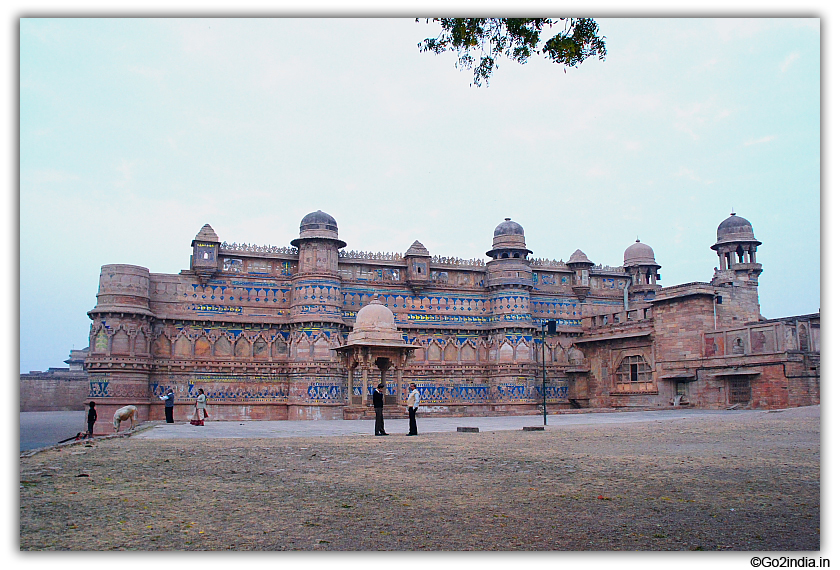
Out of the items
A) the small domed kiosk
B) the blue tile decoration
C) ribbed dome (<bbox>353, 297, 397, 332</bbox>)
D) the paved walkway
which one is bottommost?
the paved walkway

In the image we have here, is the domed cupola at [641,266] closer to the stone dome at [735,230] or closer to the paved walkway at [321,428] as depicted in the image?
the stone dome at [735,230]

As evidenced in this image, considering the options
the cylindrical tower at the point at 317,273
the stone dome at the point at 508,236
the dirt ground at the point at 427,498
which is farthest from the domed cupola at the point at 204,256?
the dirt ground at the point at 427,498

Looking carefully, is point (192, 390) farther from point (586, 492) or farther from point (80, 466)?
point (586, 492)

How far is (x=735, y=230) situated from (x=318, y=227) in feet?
76.3

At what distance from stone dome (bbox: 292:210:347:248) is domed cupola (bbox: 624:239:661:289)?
63.1 feet

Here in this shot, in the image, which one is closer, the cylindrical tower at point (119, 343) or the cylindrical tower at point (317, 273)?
the cylindrical tower at point (119, 343)

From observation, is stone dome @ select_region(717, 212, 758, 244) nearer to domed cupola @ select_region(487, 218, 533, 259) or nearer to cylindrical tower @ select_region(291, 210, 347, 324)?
domed cupola @ select_region(487, 218, 533, 259)

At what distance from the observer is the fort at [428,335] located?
98.8 ft

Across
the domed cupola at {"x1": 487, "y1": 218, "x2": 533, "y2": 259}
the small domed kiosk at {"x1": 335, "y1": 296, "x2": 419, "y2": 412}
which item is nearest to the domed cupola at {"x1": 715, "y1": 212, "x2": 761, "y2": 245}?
the domed cupola at {"x1": 487, "y1": 218, "x2": 533, "y2": 259}

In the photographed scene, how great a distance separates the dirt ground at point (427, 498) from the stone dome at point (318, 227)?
77.1 feet

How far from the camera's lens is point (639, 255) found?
147 ft

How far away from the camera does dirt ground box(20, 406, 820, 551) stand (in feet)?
19.2

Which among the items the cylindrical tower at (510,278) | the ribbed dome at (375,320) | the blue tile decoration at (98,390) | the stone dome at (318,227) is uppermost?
the stone dome at (318,227)

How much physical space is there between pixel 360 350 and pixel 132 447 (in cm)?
1451
